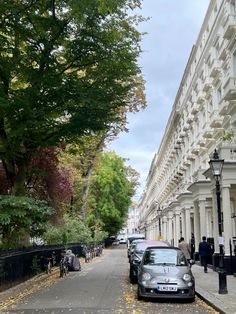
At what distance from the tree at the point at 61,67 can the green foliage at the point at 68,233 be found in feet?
45.6

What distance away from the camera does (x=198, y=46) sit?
43.1m

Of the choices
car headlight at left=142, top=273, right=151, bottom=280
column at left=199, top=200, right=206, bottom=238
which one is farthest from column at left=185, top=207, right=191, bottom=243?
car headlight at left=142, top=273, right=151, bottom=280

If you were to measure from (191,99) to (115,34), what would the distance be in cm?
2811

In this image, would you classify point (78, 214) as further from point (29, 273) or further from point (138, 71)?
point (138, 71)

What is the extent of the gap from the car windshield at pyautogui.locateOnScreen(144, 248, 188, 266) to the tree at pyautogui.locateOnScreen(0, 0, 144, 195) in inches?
221

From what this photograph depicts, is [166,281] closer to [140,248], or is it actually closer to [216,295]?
[216,295]

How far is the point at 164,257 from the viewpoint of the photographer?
16.0 metres

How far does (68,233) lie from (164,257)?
24.3 meters

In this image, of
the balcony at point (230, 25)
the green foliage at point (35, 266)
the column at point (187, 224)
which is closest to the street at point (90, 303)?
the green foliage at point (35, 266)

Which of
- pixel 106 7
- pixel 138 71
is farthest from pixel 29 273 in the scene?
pixel 106 7

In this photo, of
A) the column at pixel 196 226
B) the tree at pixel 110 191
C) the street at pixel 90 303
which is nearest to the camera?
the street at pixel 90 303

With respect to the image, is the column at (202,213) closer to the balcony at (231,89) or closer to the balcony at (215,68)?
the balcony at (231,89)

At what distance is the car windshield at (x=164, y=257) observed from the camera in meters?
15.6

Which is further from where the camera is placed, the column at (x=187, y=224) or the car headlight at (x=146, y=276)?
the column at (x=187, y=224)
